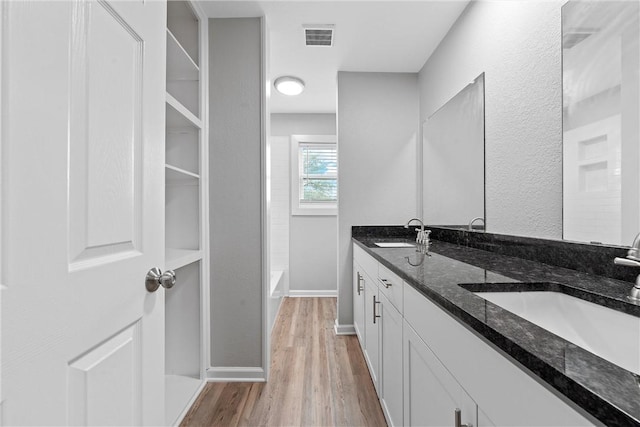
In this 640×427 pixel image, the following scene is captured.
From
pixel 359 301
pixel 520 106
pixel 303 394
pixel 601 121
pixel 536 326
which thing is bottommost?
pixel 303 394

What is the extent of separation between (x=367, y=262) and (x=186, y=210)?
4.16 ft

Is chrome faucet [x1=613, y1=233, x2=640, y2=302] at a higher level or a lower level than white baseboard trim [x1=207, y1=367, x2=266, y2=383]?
higher

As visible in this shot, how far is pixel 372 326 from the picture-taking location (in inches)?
82.2

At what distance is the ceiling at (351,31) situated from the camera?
2197mm

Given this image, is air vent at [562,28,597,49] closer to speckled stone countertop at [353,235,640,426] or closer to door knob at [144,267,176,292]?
speckled stone countertop at [353,235,640,426]

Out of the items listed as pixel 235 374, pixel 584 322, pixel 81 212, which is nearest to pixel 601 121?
pixel 584 322

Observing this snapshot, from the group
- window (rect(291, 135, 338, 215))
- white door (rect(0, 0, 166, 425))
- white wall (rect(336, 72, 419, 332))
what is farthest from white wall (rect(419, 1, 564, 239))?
window (rect(291, 135, 338, 215))

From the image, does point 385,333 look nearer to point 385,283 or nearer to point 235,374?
point 385,283

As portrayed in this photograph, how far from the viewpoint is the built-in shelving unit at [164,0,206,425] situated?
215 cm

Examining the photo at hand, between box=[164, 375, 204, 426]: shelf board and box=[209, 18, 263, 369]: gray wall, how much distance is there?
0.21 metres

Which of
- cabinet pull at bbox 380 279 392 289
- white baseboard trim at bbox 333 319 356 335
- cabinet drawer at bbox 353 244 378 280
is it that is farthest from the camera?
white baseboard trim at bbox 333 319 356 335

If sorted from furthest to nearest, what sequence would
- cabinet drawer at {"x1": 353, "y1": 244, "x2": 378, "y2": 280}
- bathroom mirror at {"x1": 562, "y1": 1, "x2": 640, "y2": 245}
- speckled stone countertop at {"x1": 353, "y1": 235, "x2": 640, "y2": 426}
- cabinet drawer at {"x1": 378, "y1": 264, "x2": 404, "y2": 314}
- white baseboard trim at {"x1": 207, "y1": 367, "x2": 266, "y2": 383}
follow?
white baseboard trim at {"x1": 207, "y1": 367, "x2": 266, "y2": 383} < cabinet drawer at {"x1": 353, "y1": 244, "x2": 378, "y2": 280} < cabinet drawer at {"x1": 378, "y1": 264, "x2": 404, "y2": 314} < bathroom mirror at {"x1": 562, "y1": 1, "x2": 640, "y2": 245} < speckled stone countertop at {"x1": 353, "y1": 235, "x2": 640, "y2": 426}

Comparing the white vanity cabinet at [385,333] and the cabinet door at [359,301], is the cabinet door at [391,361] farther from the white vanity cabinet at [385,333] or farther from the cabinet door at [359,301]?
the cabinet door at [359,301]

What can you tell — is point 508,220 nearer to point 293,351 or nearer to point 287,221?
point 293,351
